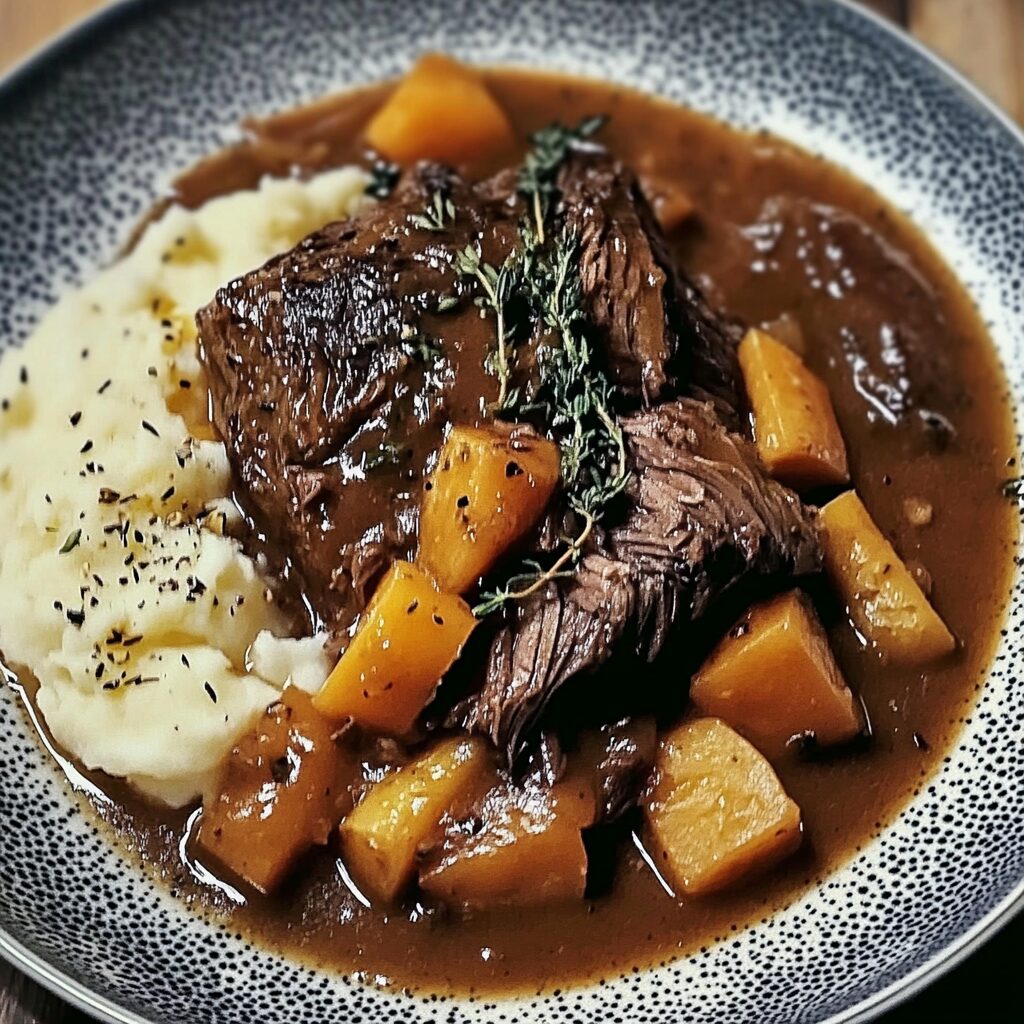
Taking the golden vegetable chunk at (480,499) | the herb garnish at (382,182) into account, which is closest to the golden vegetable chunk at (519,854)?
the golden vegetable chunk at (480,499)

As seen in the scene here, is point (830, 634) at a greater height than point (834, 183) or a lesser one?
lesser

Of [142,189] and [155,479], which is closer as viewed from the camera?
[155,479]

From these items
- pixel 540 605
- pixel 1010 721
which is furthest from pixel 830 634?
pixel 540 605

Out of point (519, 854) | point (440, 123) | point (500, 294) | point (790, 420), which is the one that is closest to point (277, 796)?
point (519, 854)

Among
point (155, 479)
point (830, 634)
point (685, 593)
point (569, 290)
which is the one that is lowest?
point (830, 634)

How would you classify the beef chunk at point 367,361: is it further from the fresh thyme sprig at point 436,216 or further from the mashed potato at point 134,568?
the mashed potato at point 134,568

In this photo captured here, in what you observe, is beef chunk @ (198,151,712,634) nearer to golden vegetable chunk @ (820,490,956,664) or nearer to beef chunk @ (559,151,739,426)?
beef chunk @ (559,151,739,426)

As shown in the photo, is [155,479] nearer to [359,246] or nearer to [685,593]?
[359,246]
